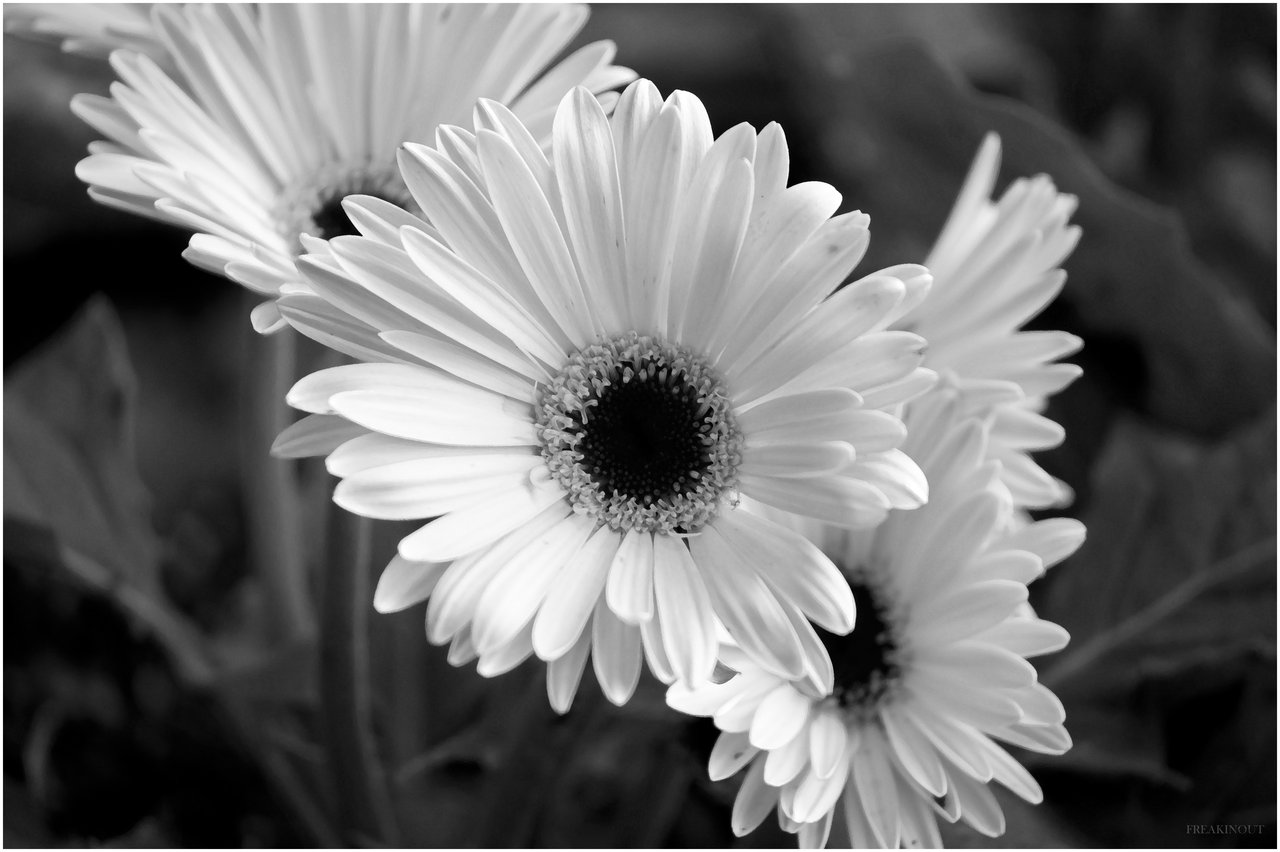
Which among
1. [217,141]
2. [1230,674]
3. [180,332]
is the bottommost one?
[1230,674]

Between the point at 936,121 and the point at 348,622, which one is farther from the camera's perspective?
the point at 936,121

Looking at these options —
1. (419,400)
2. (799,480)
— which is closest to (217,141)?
(419,400)

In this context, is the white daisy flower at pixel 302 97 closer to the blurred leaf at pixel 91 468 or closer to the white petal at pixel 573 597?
the white petal at pixel 573 597

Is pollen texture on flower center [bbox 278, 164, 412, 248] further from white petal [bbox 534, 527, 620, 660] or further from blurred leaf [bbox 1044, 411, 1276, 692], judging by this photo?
blurred leaf [bbox 1044, 411, 1276, 692]

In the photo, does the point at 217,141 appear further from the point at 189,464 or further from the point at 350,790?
the point at 189,464

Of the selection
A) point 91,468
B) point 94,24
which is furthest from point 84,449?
point 94,24

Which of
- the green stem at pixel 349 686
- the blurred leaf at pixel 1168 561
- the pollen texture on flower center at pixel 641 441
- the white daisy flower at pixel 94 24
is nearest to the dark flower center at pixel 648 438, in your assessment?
the pollen texture on flower center at pixel 641 441

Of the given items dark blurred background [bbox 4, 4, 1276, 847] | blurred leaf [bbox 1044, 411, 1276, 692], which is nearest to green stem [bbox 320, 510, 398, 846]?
dark blurred background [bbox 4, 4, 1276, 847]
